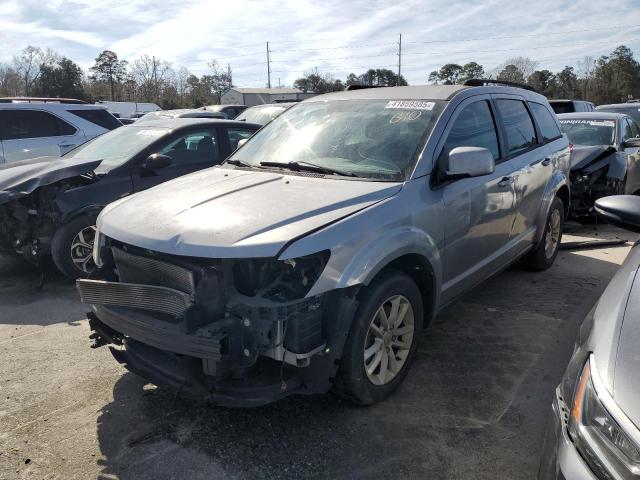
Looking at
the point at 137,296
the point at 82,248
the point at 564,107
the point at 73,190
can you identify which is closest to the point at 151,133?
the point at 73,190

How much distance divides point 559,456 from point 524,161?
11.0 feet

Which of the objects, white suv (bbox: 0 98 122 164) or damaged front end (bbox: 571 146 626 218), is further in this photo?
white suv (bbox: 0 98 122 164)

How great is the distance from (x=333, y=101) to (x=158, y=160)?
2.24 metres

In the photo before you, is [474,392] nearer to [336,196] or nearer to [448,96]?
[336,196]

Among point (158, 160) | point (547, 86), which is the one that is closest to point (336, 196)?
point (158, 160)

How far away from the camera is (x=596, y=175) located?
753cm

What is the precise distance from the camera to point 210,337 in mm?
2420

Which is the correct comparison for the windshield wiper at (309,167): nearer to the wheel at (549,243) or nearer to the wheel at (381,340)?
the wheel at (381,340)

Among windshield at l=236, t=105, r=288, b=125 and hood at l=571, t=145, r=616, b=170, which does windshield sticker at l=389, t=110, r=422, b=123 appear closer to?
hood at l=571, t=145, r=616, b=170

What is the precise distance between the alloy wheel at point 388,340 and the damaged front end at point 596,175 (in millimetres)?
5656

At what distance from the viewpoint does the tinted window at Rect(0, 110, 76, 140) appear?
8352 millimetres

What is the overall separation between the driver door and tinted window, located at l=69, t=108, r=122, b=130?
12.4 ft

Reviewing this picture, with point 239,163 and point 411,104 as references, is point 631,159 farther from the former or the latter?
point 239,163

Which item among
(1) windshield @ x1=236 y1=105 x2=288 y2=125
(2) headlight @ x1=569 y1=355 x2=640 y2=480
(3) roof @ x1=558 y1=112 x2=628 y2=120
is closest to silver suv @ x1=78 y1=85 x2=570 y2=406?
(2) headlight @ x1=569 y1=355 x2=640 y2=480
